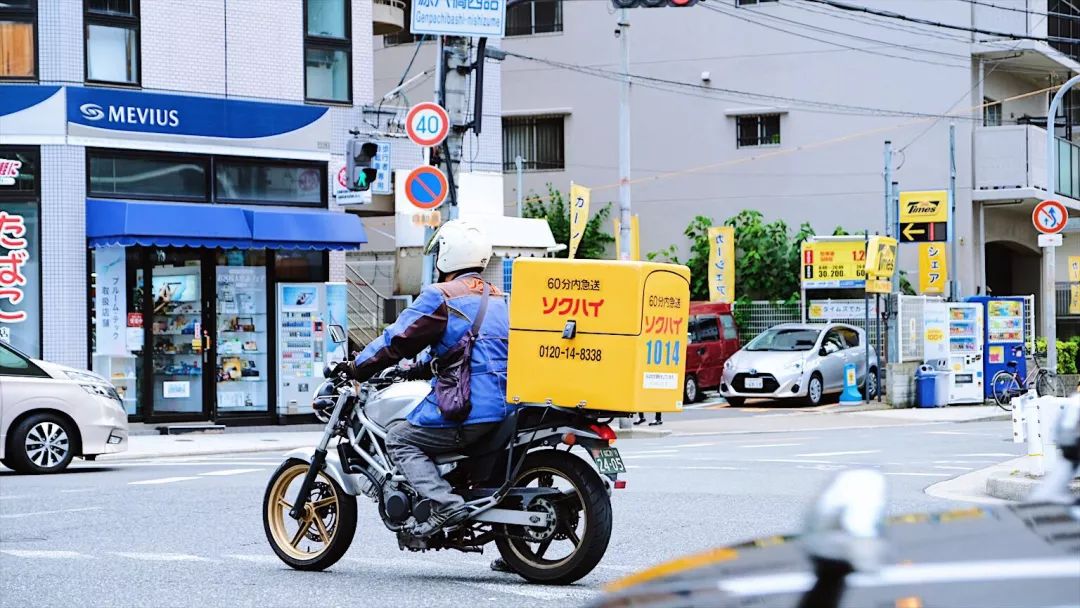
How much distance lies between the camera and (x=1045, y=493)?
3.09m

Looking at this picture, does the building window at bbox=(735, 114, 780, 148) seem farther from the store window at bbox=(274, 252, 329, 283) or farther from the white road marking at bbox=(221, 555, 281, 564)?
the white road marking at bbox=(221, 555, 281, 564)

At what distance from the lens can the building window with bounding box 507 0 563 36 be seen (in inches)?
1597

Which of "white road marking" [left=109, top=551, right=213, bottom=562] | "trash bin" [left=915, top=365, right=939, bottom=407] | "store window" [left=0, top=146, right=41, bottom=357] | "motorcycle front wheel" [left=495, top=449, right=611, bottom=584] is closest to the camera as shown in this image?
"motorcycle front wheel" [left=495, top=449, right=611, bottom=584]

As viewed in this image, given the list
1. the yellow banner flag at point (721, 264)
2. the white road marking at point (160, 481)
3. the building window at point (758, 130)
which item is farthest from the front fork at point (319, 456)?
the building window at point (758, 130)

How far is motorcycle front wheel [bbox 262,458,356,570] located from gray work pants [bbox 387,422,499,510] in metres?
0.55

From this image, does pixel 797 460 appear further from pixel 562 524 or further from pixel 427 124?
pixel 562 524

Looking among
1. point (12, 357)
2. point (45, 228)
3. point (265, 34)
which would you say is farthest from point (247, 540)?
point (265, 34)

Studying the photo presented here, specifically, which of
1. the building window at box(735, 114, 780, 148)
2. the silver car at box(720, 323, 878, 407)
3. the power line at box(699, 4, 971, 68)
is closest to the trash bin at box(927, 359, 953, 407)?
the silver car at box(720, 323, 878, 407)

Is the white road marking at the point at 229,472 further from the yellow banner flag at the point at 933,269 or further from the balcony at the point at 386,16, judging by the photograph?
the yellow banner flag at the point at 933,269

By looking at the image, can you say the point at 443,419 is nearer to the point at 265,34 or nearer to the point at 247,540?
the point at 247,540

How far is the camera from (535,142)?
1624 inches

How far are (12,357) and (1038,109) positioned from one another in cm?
3260

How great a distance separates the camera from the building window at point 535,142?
135 feet

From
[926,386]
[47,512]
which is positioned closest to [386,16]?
[926,386]
